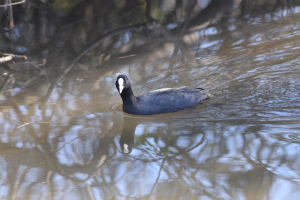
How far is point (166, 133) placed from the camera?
18.8 feet

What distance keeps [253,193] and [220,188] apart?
1.11 feet

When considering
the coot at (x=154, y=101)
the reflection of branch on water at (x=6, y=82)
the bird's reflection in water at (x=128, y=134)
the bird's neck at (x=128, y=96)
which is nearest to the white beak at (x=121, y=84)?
the coot at (x=154, y=101)

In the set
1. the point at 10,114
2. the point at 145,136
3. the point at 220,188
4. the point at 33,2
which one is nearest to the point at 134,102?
the point at 145,136

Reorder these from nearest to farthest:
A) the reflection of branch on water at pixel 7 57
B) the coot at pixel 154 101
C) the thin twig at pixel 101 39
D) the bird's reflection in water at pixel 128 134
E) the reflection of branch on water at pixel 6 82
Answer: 1. the bird's reflection in water at pixel 128 134
2. the coot at pixel 154 101
3. the reflection of branch on water at pixel 6 82
4. the thin twig at pixel 101 39
5. the reflection of branch on water at pixel 7 57

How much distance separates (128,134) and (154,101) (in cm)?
77

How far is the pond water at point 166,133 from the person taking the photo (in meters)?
4.59

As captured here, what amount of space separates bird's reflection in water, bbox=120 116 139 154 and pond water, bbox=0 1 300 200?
3cm

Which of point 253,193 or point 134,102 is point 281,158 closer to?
point 253,193

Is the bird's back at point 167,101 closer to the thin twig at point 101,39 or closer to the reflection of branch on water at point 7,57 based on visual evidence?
the thin twig at point 101,39

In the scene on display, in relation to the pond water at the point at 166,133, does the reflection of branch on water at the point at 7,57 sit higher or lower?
higher

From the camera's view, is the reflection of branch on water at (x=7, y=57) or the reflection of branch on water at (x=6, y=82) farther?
the reflection of branch on water at (x=7, y=57)

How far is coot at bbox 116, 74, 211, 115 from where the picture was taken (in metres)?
6.38

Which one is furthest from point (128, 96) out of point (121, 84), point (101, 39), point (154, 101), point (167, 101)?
point (101, 39)

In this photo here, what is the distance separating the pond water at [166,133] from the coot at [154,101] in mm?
123
